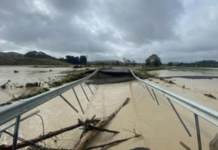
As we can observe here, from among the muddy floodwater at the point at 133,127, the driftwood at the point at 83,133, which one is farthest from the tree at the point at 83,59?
the driftwood at the point at 83,133

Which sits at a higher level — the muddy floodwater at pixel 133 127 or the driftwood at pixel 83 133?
the driftwood at pixel 83 133

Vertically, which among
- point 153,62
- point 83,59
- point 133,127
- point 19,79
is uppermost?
point 83,59

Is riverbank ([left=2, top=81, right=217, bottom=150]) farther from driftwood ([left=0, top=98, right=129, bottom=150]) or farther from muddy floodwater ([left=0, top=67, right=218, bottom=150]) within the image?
driftwood ([left=0, top=98, right=129, bottom=150])

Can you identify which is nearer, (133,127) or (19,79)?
(133,127)

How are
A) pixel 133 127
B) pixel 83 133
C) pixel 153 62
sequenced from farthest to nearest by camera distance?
pixel 153 62 < pixel 133 127 < pixel 83 133

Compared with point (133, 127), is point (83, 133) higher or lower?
higher

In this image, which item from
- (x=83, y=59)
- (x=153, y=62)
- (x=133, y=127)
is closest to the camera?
(x=133, y=127)

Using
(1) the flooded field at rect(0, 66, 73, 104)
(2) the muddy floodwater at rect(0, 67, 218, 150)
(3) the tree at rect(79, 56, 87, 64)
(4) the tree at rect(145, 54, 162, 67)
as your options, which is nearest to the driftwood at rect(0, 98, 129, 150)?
(2) the muddy floodwater at rect(0, 67, 218, 150)

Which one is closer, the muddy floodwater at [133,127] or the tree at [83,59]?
the muddy floodwater at [133,127]

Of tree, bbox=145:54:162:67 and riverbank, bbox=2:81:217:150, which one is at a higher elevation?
tree, bbox=145:54:162:67

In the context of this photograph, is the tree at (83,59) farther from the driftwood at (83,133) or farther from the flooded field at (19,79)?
the driftwood at (83,133)

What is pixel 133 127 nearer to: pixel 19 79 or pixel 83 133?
pixel 83 133

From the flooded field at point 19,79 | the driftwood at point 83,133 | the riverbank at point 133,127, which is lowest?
the flooded field at point 19,79

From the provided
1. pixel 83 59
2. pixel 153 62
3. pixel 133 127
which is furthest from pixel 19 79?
pixel 83 59
